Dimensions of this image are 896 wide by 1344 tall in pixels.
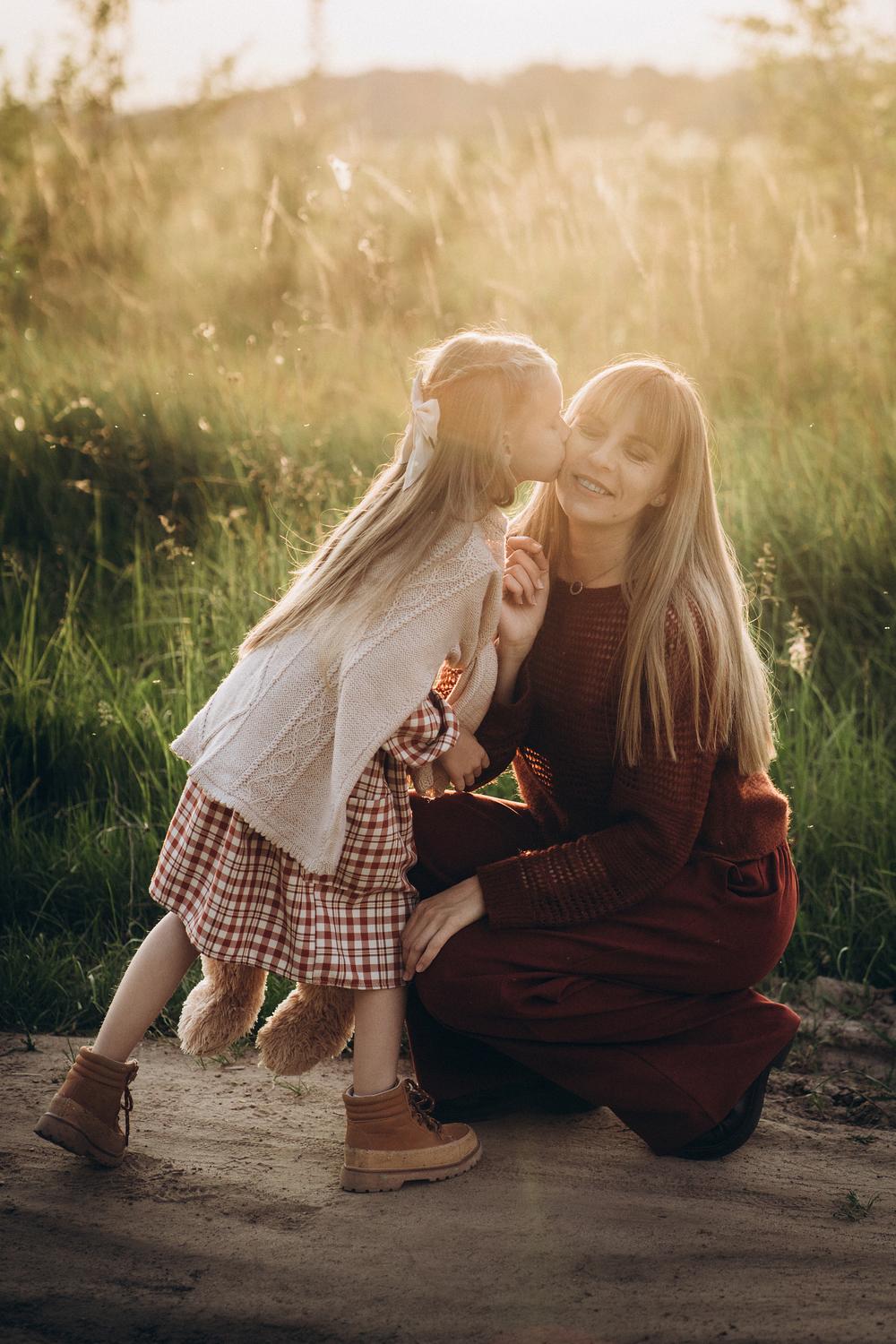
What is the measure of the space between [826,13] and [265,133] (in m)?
4.97

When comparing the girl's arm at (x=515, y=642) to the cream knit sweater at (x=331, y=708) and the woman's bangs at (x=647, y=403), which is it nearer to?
the cream knit sweater at (x=331, y=708)

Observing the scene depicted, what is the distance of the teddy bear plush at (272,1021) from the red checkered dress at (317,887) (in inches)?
3.2

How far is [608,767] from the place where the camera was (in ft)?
8.34

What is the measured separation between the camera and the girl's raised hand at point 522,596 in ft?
8.11

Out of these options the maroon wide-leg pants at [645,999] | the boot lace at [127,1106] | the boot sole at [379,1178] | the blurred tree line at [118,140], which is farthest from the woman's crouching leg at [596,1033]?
the blurred tree line at [118,140]

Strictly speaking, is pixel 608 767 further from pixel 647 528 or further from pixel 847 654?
pixel 847 654

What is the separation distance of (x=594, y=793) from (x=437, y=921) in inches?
17.8

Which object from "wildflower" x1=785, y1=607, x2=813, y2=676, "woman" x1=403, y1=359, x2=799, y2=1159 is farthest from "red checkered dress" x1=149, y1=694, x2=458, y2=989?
"wildflower" x1=785, y1=607, x2=813, y2=676

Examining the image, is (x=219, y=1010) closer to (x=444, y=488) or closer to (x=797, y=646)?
(x=444, y=488)

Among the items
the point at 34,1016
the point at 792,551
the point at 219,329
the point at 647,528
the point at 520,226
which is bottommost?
the point at 34,1016

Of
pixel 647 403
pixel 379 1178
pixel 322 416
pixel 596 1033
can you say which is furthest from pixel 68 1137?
pixel 322 416

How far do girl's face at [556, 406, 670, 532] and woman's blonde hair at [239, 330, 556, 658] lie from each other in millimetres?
169

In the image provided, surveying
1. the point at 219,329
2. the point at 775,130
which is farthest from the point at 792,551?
the point at 775,130

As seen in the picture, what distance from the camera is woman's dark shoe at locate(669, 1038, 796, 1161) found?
2395 millimetres
